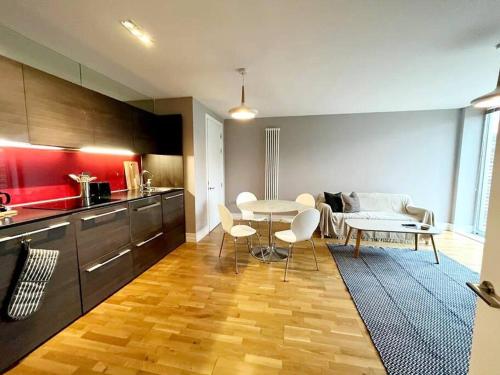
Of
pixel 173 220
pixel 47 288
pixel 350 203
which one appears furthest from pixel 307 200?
pixel 47 288

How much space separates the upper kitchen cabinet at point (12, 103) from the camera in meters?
1.53

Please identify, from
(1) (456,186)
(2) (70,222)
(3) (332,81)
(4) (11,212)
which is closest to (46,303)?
(2) (70,222)

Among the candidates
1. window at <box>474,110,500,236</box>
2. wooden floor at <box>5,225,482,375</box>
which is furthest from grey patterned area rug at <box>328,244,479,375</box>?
window at <box>474,110,500,236</box>

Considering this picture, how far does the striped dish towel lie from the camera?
54.1 inches

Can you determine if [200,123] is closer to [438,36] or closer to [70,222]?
[70,222]

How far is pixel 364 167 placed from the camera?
183 inches

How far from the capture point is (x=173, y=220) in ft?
10.7

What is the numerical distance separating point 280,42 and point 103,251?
2560 millimetres

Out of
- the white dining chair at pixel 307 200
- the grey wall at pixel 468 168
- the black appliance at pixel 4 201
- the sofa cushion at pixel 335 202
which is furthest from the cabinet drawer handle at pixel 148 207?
the grey wall at pixel 468 168

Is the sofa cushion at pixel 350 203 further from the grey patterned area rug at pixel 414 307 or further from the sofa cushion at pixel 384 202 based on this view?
the grey patterned area rug at pixel 414 307

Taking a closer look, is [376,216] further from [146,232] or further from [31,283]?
[31,283]

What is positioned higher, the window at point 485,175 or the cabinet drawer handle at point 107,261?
the window at point 485,175

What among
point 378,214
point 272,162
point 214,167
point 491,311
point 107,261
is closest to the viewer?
point 491,311

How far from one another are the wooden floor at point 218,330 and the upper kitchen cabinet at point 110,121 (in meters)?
1.65
